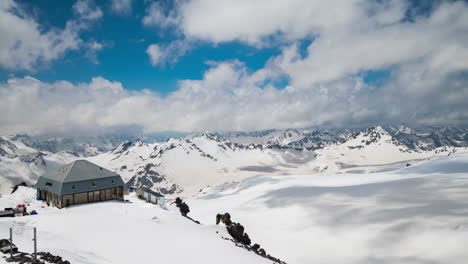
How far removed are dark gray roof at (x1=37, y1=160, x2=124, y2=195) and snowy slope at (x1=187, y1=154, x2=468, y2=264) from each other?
3800cm

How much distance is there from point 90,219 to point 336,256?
4416 cm

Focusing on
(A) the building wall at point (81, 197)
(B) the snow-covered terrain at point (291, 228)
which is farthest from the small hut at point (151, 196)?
(A) the building wall at point (81, 197)

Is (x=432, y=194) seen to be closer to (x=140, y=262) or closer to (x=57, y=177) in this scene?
(x=140, y=262)

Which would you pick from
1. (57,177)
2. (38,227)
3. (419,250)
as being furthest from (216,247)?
(57,177)

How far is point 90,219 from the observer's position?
1371 inches

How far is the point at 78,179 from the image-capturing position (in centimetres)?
5056

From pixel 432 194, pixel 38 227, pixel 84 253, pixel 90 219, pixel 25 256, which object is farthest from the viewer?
pixel 432 194

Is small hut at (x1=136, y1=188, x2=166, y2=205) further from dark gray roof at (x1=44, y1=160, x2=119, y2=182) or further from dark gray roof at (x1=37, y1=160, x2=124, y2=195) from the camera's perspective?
dark gray roof at (x1=44, y1=160, x2=119, y2=182)

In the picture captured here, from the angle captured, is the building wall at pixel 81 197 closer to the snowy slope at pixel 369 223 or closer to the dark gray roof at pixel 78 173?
the dark gray roof at pixel 78 173

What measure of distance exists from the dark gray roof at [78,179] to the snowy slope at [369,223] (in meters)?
38.0

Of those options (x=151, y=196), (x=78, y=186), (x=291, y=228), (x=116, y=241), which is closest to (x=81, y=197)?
(x=78, y=186)

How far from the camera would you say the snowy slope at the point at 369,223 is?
44.2 meters

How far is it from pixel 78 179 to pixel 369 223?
6211cm

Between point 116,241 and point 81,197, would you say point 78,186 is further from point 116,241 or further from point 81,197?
point 116,241
